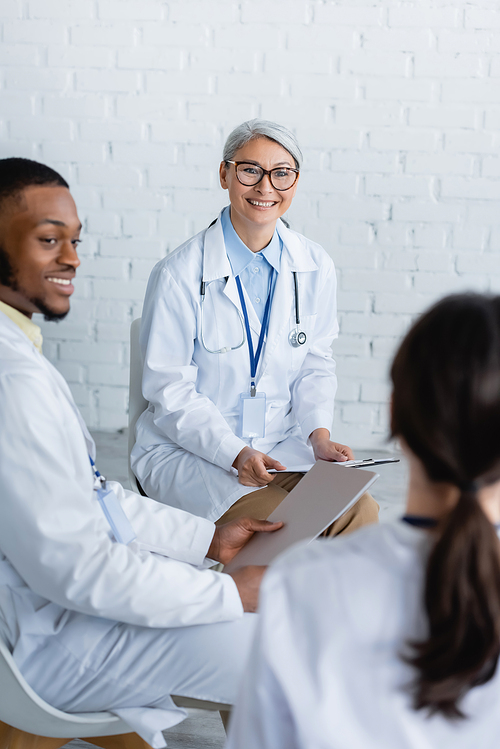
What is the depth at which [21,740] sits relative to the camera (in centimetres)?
100

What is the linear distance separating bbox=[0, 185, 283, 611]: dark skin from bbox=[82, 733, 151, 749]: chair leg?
10.6 inches

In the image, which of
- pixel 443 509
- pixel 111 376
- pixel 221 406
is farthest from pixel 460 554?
pixel 111 376

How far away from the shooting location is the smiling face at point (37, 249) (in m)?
0.98

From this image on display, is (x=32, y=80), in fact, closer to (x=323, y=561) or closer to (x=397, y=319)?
(x=397, y=319)

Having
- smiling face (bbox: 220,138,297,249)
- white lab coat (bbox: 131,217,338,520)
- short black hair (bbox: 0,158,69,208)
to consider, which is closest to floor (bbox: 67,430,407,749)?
white lab coat (bbox: 131,217,338,520)

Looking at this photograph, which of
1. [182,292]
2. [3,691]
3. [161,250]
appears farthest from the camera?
[161,250]

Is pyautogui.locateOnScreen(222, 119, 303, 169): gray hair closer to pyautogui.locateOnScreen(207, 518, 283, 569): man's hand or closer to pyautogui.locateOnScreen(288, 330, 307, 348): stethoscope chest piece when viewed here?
pyautogui.locateOnScreen(288, 330, 307, 348): stethoscope chest piece

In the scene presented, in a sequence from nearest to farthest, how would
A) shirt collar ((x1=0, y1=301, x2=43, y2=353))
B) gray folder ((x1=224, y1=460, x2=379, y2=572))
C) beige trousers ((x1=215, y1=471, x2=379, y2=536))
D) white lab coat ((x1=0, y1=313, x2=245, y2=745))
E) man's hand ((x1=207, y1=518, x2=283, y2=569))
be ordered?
white lab coat ((x1=0, y1=313, x2=245, y2=745)) → shirt collar ((x1=0, y1=301, x2=43, y2=353)) → gray folder ((x1=224, y1=460, x2=379, y2=572)) → man's hand ((x1=207, y1=518, x2=283, y2=569)) → beige trousers ((x1=215, y1=471, x2=379, y2=536))

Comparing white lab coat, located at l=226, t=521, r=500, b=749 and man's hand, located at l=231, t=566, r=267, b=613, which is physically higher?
white lab coat, located at l=226, t=521, r=500, b=749

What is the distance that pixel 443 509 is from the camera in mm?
585

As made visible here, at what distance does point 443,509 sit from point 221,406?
3.74ft

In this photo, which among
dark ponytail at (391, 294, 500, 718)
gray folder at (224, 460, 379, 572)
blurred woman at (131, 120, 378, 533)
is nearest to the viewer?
dark ponytail at (391, 294, 500, 718)

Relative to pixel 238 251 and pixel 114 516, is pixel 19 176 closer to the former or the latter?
pixel 114 516

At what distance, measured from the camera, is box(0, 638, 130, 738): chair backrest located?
2.85ft
